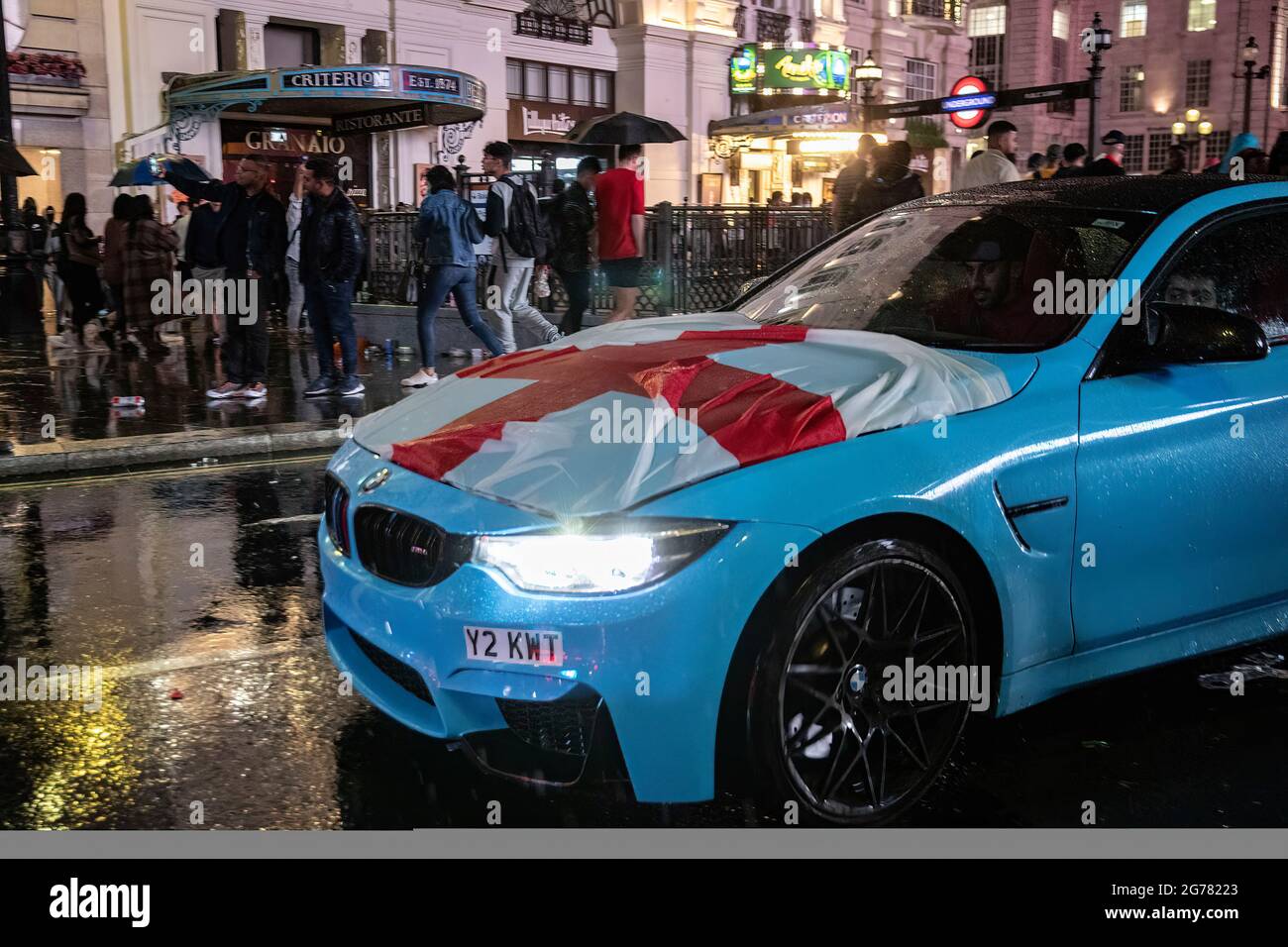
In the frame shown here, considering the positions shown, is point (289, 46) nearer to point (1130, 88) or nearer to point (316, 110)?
point (316, 110)

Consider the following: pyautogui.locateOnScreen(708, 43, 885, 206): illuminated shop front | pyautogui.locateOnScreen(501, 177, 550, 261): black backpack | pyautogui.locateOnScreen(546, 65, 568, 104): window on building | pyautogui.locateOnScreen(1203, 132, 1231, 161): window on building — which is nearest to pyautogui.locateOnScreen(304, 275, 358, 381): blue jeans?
pyautogui.locateOnScreen(501, 177, 550, 261): black backpack

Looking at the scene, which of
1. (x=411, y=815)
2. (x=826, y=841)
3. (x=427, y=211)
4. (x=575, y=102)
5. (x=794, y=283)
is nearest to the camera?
(x=826, y=841)

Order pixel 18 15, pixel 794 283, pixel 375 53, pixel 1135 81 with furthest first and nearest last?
pixel 1135 81
pixel 375 53
pixel 18 15
pixel 794 283

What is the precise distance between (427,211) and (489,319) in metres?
4.26

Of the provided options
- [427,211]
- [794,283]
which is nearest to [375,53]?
[427,211]

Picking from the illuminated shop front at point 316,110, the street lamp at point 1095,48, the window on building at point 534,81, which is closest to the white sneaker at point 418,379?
the illuminated shop front at point 316,110

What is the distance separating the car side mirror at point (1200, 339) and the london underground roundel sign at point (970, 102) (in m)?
16.5

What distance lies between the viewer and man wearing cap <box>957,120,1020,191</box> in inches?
461

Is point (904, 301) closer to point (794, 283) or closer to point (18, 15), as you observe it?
point (794, 283)

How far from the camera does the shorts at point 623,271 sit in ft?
42.8

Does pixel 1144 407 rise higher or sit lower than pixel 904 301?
lower

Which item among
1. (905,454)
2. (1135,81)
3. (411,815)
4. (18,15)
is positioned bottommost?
(411,815)

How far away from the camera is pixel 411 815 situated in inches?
138

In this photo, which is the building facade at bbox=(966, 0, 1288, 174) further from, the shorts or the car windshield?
the car windshield
